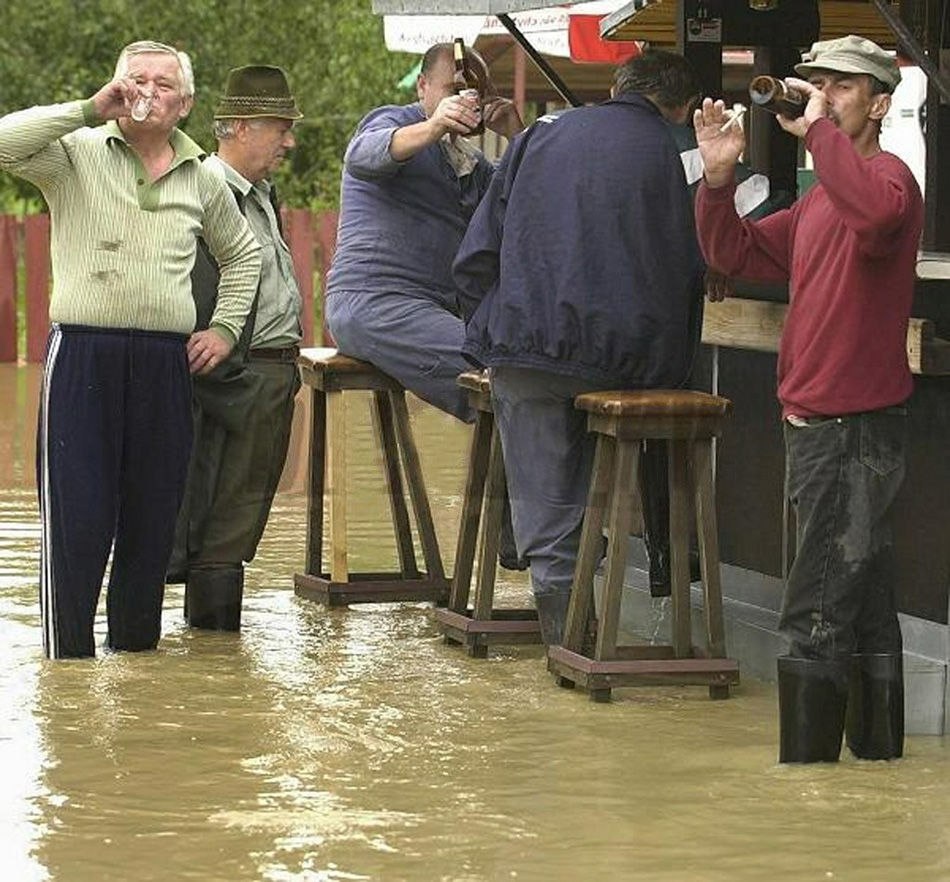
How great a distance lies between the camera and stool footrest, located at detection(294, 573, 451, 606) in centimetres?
941

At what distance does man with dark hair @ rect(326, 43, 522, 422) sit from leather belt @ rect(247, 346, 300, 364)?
26cm

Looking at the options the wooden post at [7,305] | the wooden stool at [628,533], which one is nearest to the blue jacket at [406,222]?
the wooden stool at [628,533]

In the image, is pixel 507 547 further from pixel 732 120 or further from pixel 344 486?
pixel 732 120

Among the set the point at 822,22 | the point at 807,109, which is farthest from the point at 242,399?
the point at 822,22

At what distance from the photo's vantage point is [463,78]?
348 inches

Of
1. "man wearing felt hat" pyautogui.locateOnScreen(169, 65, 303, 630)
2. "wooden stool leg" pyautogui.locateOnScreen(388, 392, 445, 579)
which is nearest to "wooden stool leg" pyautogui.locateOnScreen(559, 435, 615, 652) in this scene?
"man wearing felt hat" pyautogui.locateOnScreen(169, 65, 303, 630)

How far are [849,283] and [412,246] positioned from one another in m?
2.86

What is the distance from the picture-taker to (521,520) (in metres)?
8.05

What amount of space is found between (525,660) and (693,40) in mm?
2439

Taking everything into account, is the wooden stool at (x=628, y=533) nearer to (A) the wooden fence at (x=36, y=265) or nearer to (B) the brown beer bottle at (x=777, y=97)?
(B) the brown beer bottle at (x=777, y=97)

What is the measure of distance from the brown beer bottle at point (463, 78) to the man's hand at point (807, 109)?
6.81ft

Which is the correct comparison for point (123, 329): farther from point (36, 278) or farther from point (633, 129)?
point (36, 278)

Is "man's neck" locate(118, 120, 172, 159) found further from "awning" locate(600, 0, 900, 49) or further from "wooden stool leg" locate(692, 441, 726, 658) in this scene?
"awning" locate(600, 0, 900, 49)

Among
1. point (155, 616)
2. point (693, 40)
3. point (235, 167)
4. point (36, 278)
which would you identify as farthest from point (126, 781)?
point (36, 278)
